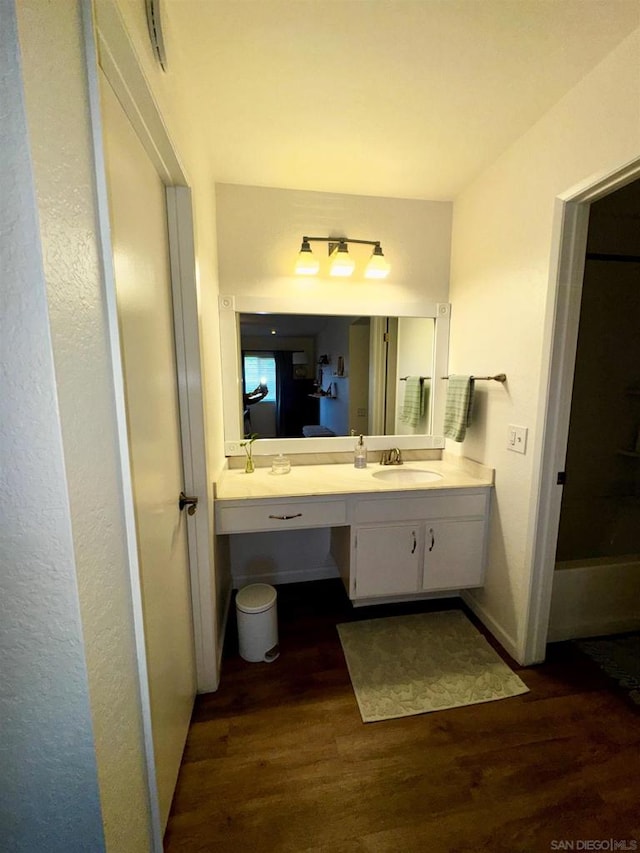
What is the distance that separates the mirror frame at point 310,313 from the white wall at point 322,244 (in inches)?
2.0

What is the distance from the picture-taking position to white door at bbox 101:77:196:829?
0.83 m

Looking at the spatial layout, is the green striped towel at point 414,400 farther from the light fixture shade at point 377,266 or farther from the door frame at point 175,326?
the door frame at point 175,326

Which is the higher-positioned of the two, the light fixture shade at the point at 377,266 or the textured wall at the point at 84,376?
the light fixture shade at the point at 377,266

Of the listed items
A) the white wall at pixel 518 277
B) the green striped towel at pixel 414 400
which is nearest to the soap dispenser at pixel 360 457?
the green striped towel at pixel 414 400

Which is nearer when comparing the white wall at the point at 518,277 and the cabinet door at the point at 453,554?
the white wall at the point at 518,277

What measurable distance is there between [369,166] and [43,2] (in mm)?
1646

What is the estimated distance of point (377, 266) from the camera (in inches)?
81.5

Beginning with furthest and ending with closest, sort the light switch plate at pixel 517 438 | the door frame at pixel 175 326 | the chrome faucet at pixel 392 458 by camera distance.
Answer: the chrome faucet at pixel 392 458, the light switch plate at pixel 517 438, the door frame at pixel 175 326

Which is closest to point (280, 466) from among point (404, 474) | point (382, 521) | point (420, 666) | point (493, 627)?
point (382, 521)

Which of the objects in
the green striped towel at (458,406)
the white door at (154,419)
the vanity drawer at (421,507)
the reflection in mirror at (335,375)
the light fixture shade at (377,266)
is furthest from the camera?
the reflection in mirror at (335,375)

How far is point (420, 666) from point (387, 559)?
50 centimetres

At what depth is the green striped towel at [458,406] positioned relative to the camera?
6.41ft

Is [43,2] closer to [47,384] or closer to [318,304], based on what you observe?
[47,384]

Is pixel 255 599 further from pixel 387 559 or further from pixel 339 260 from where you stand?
pixel 339 260
